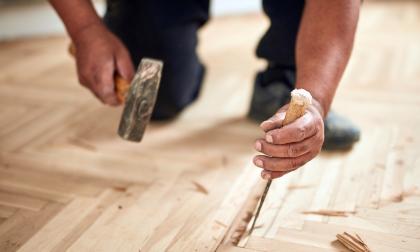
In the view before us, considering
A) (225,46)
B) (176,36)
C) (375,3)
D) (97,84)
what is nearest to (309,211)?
(97,84)

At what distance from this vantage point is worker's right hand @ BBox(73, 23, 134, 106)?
0.88 metres

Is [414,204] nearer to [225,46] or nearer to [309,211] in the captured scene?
[309,211]

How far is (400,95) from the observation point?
131 centimetres

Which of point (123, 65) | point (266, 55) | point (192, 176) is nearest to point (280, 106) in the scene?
point (266, 55)

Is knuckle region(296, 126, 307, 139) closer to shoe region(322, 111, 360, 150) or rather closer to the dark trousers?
shoe region(322, 111, 360, 150)

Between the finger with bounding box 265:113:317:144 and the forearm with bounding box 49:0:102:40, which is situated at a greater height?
the forearm with bounding box 49:0:102:40

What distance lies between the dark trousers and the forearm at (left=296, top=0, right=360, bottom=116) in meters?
0.29

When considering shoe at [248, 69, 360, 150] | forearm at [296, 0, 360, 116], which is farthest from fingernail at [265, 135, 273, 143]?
shoe at [248, 69, 360, 150]

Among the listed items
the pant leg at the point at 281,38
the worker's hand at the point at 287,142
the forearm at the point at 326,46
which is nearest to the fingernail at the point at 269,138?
the worker's hand at the point at 287,142

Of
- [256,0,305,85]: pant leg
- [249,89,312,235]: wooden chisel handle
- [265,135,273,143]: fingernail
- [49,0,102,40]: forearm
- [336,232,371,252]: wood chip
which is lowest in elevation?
[336,232,371,252]: wood chip

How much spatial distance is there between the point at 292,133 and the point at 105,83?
15.8 inches

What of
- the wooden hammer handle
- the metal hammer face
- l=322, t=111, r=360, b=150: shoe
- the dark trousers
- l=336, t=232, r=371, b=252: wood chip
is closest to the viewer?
the wooden hammer handle

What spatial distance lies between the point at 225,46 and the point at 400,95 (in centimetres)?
80

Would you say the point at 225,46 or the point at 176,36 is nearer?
the point at 176,36
